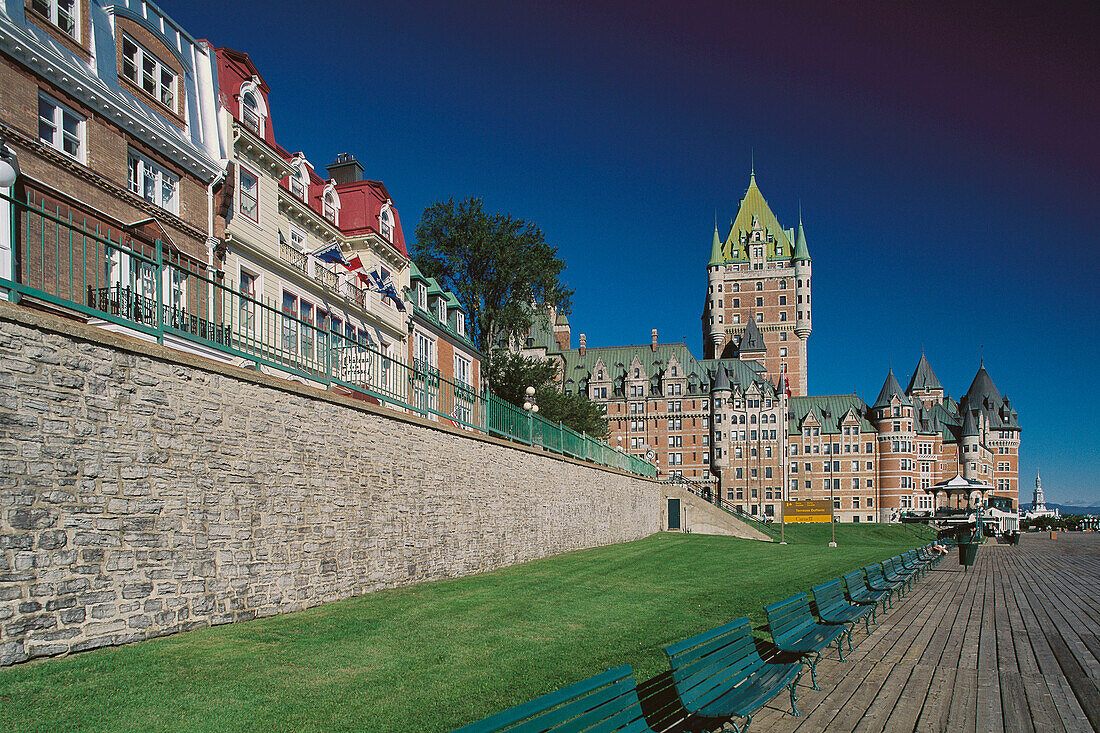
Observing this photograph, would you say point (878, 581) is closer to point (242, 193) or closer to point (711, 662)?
point (711, 662)

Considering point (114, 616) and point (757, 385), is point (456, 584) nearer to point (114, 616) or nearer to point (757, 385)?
point (114, 616)

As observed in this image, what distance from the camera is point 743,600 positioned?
12.0m

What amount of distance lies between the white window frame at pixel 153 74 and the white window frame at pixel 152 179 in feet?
4.88

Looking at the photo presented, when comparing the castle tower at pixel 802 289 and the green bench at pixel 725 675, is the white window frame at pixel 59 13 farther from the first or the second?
the castle tower at pixel 802 289

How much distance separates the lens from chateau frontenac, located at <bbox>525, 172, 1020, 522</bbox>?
87.9 metres

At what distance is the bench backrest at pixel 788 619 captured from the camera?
6.77 m

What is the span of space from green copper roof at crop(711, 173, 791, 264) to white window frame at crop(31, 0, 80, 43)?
103 m

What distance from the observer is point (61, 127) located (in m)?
14.0

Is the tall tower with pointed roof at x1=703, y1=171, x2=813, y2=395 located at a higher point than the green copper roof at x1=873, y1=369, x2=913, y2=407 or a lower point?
higher

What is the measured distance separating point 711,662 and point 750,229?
11550 cm

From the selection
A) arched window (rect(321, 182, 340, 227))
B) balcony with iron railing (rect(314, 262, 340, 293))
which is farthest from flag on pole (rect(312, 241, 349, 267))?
arched window (rect(321, 182, 340, 227))

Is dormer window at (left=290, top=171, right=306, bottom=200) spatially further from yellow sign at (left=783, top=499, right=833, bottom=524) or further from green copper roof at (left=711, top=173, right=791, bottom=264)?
green copper roof at (left=711, top=173, right=791, bottom=264)

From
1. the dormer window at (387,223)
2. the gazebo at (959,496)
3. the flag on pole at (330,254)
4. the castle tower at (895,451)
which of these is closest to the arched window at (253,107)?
the flag on pole at (330,254)

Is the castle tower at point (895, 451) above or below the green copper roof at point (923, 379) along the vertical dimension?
below
